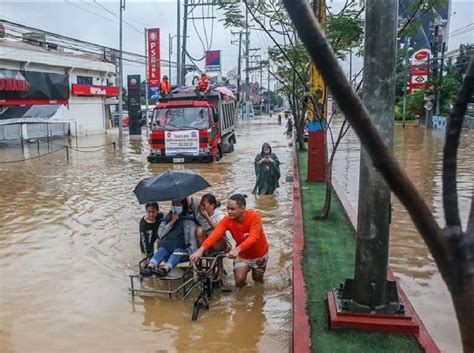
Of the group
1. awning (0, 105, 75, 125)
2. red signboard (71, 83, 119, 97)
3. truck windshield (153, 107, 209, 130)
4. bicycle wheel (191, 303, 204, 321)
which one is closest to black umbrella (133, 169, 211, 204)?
bicycle wheel (191, 303, 204, 321)

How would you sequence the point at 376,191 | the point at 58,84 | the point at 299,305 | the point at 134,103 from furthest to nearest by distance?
the point at 134,103, the point at 58,84, the point at 299,305, the point at 376,191

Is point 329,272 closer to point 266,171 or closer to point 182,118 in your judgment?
point 266,171

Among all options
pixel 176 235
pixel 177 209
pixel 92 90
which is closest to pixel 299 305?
pixel 176 235

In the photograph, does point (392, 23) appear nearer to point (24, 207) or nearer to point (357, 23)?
point (357, 23)

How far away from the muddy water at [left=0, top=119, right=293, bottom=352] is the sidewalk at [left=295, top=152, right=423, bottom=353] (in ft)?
1.15

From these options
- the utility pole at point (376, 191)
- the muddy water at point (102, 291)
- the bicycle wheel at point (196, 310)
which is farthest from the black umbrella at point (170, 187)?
the utility pole at point (376, 191)

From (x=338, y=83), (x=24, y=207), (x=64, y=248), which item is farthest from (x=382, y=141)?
(x=24, y=207)

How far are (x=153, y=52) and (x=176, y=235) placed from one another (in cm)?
2761

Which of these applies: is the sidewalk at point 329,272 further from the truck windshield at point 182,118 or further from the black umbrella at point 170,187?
the truck windshield at point 182,118

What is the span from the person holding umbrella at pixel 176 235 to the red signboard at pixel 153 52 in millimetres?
26810

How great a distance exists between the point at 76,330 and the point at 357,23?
16.6ft

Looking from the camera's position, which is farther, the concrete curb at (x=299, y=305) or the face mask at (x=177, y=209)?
the face mask at (x=177, y=209)

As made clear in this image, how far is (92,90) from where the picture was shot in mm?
36156

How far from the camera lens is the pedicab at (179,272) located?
5.50 m
